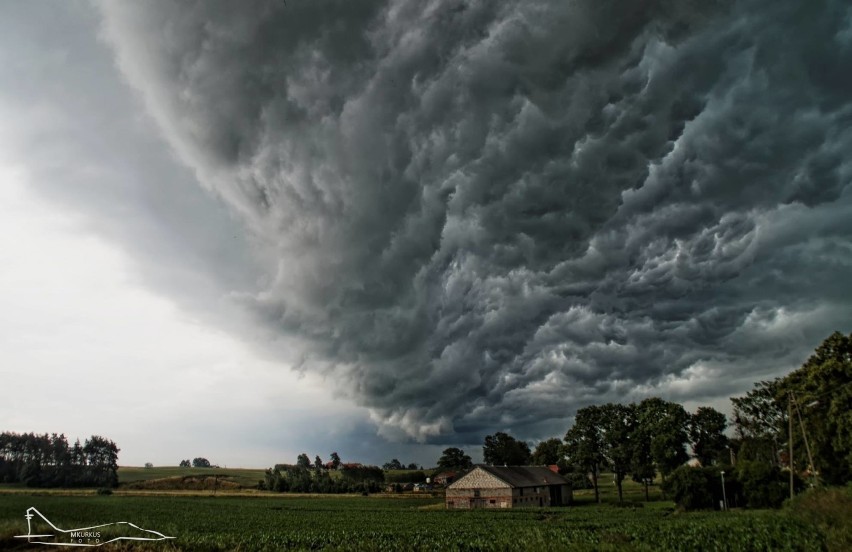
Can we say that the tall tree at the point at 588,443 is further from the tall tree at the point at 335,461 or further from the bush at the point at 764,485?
the tall tree at the point at 335,461

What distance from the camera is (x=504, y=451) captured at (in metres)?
160

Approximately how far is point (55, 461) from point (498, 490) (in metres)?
134

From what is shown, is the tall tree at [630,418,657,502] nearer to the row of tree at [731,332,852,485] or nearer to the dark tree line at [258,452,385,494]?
the row of tree at [731,332,852,485]

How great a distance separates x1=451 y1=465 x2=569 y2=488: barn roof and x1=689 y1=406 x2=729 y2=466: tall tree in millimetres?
26915

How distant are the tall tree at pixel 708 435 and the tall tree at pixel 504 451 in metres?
73.6

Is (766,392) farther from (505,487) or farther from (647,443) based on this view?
(505,487)

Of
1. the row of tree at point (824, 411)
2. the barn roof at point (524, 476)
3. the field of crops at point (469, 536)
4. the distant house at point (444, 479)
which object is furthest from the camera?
the distant house at point (444, 479)

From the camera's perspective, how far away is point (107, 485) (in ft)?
381

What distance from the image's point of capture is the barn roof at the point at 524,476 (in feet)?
261

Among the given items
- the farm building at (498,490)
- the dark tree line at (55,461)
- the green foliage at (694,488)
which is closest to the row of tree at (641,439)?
the farm building at (498,490)

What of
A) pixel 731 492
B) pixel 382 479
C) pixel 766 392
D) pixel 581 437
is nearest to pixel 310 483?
pixel 382 479

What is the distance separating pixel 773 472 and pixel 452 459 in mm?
119614

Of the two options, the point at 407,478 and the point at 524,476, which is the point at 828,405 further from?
the point at 407,478

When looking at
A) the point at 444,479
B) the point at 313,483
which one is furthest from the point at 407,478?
the point at 313,483
